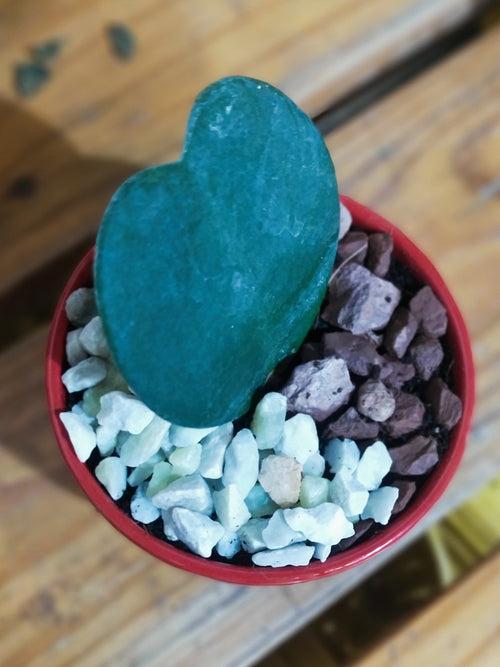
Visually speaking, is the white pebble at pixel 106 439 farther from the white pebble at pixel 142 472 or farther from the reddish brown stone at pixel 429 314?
the reddish brown stone at pixel 429 314

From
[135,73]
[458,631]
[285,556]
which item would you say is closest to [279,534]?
[285,556]

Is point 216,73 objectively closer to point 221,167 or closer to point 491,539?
point 221,167

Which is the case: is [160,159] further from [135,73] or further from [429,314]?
[429,314]

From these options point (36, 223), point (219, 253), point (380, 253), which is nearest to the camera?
point (219, 253)

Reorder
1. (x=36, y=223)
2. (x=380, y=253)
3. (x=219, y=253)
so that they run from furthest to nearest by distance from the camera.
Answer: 1. (x=36, y=223)
2. (x=380, y=253)
3. (x=219, y=253)

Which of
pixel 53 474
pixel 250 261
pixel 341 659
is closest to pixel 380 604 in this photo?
pixel 341 659

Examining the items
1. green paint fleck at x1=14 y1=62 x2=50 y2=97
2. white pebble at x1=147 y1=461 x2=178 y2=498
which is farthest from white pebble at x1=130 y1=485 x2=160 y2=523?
green paint fleck at x1=14 y1=62 x2=50 y2=97
